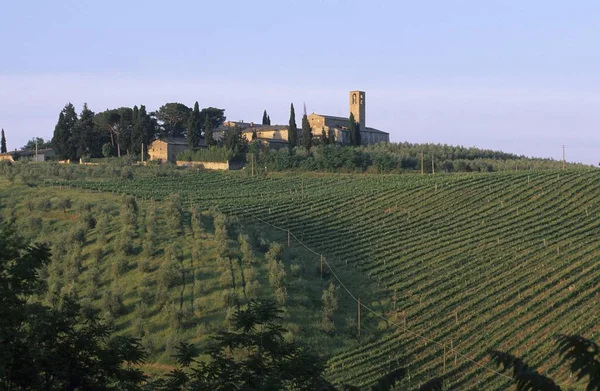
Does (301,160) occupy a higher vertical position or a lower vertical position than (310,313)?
higher

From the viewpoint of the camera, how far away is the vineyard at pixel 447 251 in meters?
25.0

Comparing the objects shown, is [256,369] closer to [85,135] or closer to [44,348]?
[44,348]

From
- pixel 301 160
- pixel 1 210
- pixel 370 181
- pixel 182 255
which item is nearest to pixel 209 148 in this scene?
pixel 301 160

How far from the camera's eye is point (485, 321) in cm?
2731

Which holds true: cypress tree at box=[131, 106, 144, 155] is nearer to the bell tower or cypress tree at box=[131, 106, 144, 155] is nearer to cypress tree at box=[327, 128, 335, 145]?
cypress tree at box=[327, 128, 335, 145]

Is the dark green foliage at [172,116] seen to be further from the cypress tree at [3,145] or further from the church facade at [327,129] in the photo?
the cypress tree at [3,145]

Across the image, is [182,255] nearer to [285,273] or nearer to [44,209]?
[285,273]

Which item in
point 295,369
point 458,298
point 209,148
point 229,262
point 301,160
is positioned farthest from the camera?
point 209,148

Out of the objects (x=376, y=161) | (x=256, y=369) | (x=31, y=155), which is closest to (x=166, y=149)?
(x=31, y=155)

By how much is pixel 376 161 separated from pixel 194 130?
18.5 meters

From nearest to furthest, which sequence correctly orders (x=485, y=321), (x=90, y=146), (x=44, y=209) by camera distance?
(x=485, y=321), (x=44, y=209), (x=90, y=146)

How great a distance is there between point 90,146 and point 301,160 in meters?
22.0

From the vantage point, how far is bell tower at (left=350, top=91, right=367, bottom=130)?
291 feet

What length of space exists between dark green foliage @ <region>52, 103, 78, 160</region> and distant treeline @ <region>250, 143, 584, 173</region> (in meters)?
18.2
